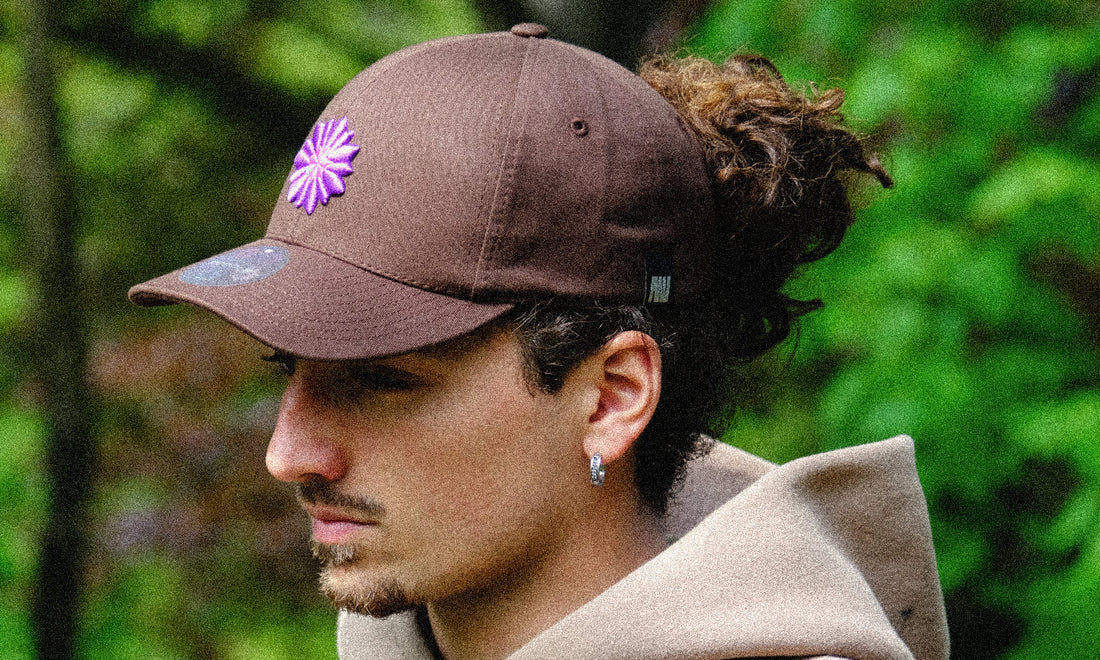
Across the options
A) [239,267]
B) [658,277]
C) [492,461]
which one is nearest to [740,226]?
[658,277]

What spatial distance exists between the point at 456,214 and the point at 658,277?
361 millimetres

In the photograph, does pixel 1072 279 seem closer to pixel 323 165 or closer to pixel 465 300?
pixel 465 300

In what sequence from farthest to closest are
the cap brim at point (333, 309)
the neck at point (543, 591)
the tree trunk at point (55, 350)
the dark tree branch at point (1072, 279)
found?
the tree trunk at point (55, 350), the dark tree branch at point (1072, 279), the neck at point (543, 591), the cap brim at point (333, 309)

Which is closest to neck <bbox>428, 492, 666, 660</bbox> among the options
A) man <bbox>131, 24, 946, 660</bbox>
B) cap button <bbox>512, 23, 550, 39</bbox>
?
man <bbox>131, 24, 946, 660</bbox>

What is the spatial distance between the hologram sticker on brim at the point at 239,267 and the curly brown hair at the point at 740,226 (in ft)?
1.87

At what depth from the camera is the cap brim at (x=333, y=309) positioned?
5.58ft

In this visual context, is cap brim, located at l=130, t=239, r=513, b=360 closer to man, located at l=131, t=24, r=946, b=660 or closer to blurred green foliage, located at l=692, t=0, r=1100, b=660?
man, located at l=131, t=24, r=946, b=660

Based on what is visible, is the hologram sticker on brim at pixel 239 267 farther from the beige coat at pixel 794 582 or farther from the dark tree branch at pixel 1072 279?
the dark tree branch at pixel 1072 279

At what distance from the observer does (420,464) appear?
1800 mm

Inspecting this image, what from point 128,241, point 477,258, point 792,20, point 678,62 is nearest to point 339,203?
point 477,258

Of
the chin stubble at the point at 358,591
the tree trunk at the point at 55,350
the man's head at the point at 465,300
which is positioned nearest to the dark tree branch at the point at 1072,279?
the man's head at the point at 465,300

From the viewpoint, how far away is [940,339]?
9.35ft

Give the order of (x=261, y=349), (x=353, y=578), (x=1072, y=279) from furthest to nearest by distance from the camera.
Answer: (x=261, y=349) < (x=1072, y=279) < (x=353, y=578)

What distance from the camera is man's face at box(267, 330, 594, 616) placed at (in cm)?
180
